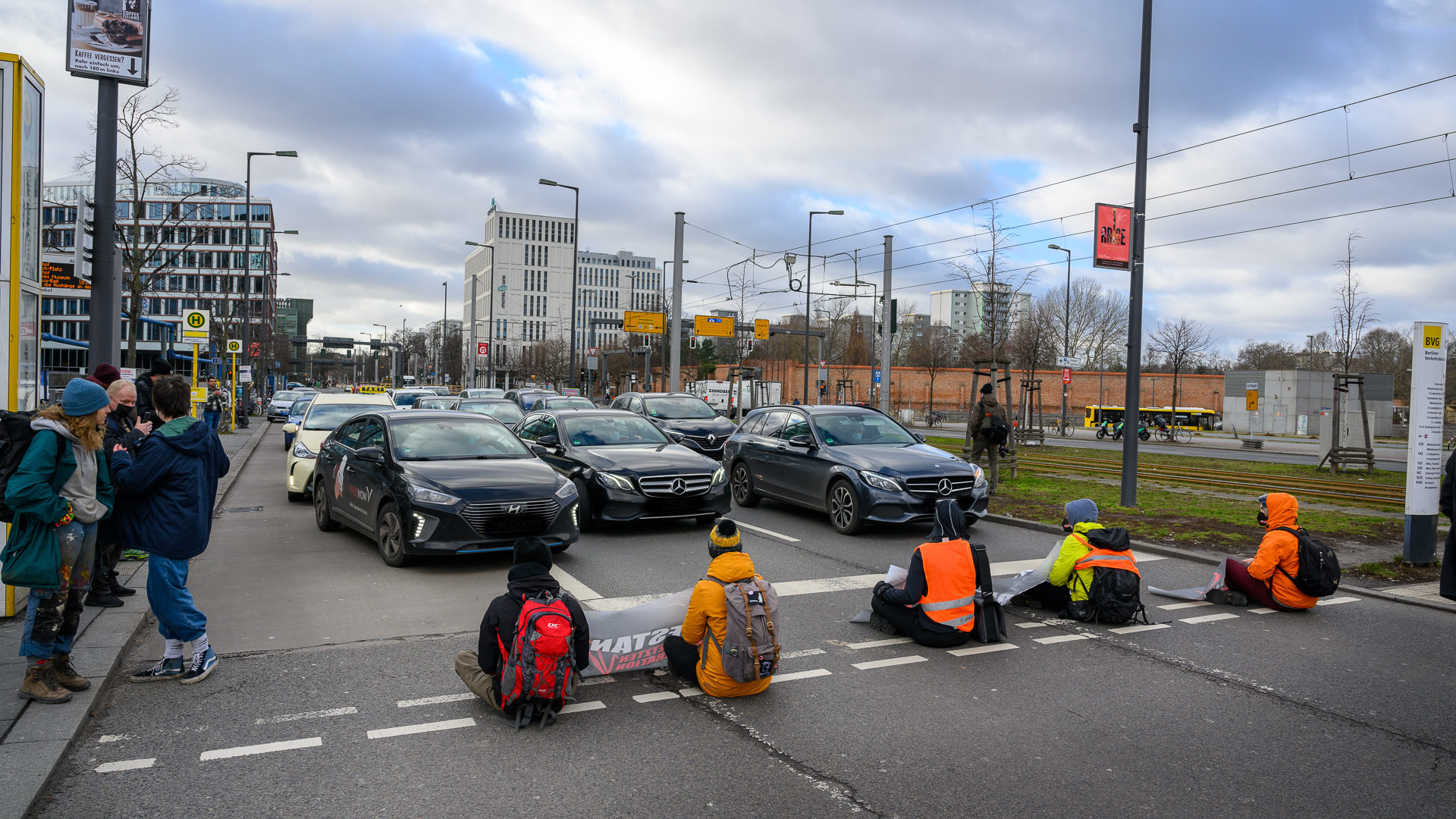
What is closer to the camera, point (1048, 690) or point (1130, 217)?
point (1048, 690)

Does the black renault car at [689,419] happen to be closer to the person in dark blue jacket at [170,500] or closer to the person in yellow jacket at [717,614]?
the person in yellow jacket at [717,614]

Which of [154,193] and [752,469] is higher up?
[154,193]

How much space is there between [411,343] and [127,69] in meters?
113

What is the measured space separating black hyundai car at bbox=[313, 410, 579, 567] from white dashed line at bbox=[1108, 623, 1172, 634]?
493 cm

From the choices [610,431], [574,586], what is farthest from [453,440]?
[610,431]

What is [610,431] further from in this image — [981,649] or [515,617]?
[515,617]

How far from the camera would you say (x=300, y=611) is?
7.24 metres

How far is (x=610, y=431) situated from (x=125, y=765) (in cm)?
876

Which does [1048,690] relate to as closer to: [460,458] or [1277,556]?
[1277,556]

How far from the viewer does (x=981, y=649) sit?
21.0ft

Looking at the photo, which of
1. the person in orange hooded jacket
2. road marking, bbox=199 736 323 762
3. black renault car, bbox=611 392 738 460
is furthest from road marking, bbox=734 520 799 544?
road marking, bbox=199 736 323 762

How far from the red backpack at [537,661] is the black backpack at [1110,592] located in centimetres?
424

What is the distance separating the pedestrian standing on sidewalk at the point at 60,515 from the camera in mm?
4637

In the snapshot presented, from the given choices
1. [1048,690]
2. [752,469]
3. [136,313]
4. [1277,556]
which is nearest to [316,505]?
[752,469]
